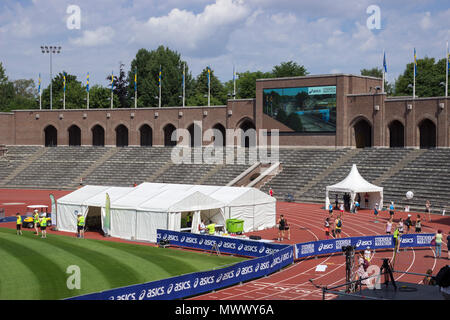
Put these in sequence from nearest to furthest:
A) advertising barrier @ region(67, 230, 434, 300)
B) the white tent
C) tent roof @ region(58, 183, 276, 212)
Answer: advertising barrier @ region(67, 230, 434, 300) < tent roof @ region(58, 183, 276, 212) < the white tent

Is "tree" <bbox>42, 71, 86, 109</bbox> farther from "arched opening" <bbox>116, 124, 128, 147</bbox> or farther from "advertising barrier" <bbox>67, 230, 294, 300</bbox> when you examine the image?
"advertising barrier" <bbox>67, 230, 294, 300</bbox>

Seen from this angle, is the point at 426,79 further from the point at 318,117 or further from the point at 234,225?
the point at 234,225

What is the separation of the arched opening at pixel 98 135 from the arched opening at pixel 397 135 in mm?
44199

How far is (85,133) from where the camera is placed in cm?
8275

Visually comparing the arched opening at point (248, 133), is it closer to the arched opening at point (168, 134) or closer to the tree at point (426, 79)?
the arched opening at point (168, 134)

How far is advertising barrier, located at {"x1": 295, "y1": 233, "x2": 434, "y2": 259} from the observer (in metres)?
27.0

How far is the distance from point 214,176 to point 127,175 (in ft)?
39.0

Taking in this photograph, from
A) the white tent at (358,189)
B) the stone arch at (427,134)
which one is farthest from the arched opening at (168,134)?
the white tent at (358,189)

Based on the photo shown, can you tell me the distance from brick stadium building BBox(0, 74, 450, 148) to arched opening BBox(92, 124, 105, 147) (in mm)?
3971

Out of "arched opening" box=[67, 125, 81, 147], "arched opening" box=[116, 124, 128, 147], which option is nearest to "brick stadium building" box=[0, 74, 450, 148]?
"arched opening" box=[116, 124, 128, 147]

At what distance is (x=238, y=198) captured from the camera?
35844 mm

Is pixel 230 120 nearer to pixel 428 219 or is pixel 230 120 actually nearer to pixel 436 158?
pixel 436 158

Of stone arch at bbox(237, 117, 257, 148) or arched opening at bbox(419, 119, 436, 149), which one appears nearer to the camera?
arched opening at bbox(419, 119, 436, 149)

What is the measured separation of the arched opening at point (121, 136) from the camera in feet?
278
